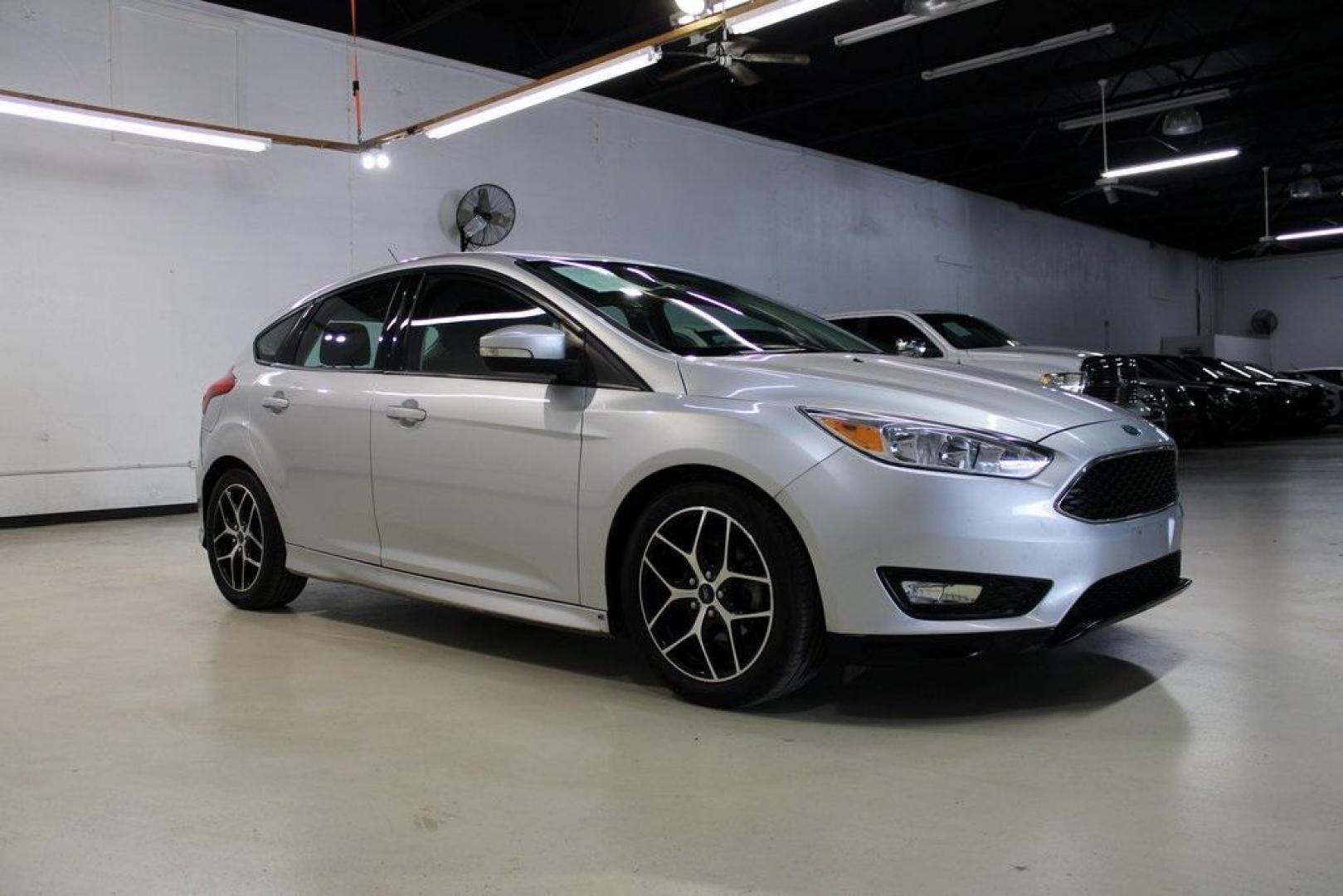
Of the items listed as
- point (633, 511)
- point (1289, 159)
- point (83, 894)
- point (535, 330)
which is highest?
point (1289, 159)

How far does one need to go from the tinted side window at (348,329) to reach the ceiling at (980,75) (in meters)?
5.95

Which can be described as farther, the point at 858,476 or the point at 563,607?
the point at 563,607

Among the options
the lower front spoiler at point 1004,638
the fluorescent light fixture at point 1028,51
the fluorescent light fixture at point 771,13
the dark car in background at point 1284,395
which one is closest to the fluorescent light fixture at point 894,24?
the fluorescent light fixture at point 1028,51

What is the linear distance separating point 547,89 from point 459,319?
4216 millimetres

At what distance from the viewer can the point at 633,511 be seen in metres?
3.04

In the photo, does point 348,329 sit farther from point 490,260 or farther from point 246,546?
point 246,546

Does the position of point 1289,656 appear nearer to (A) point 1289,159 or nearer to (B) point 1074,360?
(B) point 1074,360

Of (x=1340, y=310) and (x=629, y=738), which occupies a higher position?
(x=1340, y=310)

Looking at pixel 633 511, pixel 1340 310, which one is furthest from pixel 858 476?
pixel 1340 310

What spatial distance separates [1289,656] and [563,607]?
7.38ft

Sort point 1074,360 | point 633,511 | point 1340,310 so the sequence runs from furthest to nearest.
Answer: point 1340,310
point 1074,360
point 633,511

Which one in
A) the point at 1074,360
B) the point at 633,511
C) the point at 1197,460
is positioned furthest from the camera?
the point at 1197,460

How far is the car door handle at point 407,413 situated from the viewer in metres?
3.54

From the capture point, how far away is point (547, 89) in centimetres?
737
